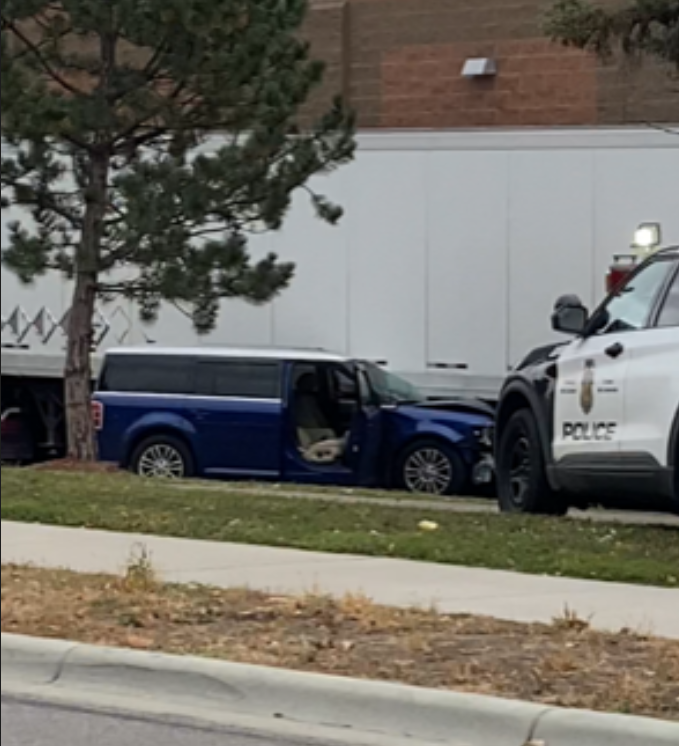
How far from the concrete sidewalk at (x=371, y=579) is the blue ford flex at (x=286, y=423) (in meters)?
7.05

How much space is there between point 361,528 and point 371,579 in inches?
75.9

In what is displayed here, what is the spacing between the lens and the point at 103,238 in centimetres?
1925

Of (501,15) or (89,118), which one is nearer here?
(89,118)

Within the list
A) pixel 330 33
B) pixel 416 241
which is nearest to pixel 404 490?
pixel 416 241

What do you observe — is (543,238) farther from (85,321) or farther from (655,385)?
(655,385)

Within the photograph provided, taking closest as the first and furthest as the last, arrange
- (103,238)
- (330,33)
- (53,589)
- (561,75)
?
1. (53,589)
2. (103,238)
3. (561,75)
4. (330,33)

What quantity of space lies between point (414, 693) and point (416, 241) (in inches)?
545

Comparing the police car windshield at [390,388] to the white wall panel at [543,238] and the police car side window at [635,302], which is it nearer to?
the white wall panel at [543,238]

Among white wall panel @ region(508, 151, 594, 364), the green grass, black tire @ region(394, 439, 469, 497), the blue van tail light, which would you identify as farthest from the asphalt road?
white wall panel @ region(508, 151, 594, 364)

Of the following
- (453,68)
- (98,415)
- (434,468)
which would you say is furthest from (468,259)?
(453,68)

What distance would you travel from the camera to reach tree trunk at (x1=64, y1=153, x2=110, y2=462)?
1898cm

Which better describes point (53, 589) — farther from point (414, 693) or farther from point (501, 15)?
point (501, 15)

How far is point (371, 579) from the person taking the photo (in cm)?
1061

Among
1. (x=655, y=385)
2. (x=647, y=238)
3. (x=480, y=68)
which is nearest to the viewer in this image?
(x=655, y=385)
